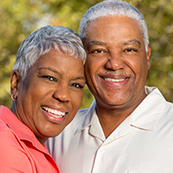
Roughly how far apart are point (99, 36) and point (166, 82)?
3807 millimetres

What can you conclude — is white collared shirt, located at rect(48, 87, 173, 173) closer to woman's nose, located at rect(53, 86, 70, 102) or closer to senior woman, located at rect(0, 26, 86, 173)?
senior woman, located at rect(0, 26, 86, 173)

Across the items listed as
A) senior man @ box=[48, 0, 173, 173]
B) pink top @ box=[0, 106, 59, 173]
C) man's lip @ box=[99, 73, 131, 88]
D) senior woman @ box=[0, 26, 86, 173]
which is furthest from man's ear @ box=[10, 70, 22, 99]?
man's lip @ box=[99, 73, 131, 88]

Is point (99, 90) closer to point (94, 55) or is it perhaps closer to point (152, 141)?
point (94, 55)

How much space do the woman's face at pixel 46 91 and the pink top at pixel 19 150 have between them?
3.6 inches

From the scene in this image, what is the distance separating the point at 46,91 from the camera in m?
2.34

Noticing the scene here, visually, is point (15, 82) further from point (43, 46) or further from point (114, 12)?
point (114, 12)

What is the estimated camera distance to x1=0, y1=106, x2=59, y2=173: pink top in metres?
1.90

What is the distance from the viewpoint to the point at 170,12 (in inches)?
233

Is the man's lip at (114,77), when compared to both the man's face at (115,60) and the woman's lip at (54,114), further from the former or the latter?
the woman's lip at (54,114)

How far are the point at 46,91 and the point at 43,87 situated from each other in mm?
38

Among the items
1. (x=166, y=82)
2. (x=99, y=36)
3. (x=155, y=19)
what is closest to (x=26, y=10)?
(x=155, y=19)

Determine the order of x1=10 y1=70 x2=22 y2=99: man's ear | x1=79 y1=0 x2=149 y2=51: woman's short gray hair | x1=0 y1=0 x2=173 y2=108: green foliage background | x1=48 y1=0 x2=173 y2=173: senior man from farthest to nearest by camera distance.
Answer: x1=0 y1=0 x2=173 y2=108: green foliage background → x1=79 y1=0 x2=149 y2=51: woman's short gray hair → x1=48 y1=0 x2=173 y2=173: senior man → x1=10 y1=70 x2=22 y2=99: man's ear

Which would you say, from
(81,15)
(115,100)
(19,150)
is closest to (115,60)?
(115,100)

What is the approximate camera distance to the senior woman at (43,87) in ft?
7.63
